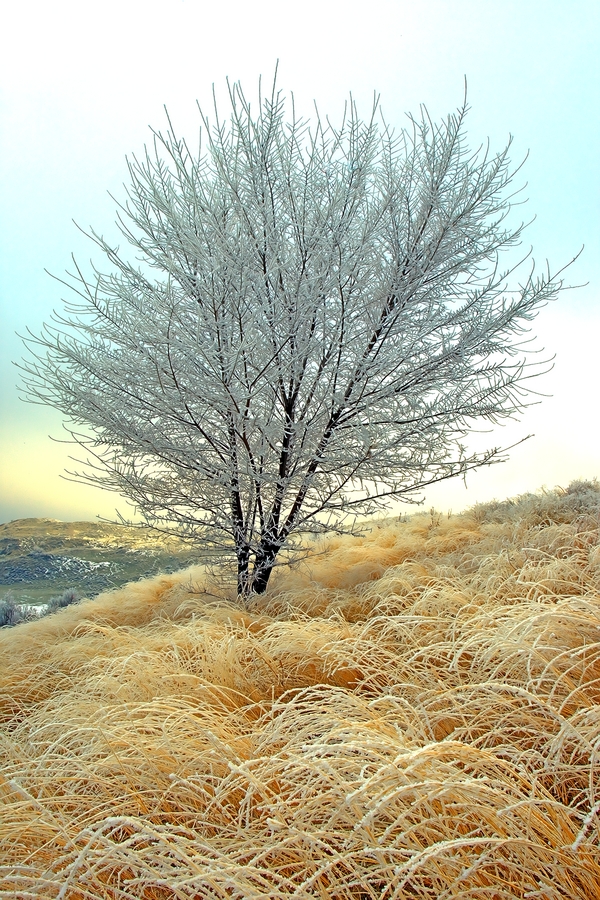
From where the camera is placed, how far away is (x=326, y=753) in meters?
1.69

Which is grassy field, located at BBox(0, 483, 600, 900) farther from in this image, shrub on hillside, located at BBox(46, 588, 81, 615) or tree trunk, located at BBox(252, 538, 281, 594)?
shrub on hillside, located at BBox(46, 588, 81, 615)

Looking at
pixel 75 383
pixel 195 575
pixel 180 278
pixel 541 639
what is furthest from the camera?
pixel 195 575

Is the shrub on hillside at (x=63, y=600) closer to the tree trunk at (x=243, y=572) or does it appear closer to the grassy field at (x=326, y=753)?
the grassy field at (x=326, y=753)

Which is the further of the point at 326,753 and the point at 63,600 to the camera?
the point at 63,600

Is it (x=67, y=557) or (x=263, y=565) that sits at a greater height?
(x=67, y=557)

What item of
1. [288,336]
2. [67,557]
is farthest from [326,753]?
[67,557]

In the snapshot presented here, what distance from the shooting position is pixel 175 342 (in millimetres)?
3646

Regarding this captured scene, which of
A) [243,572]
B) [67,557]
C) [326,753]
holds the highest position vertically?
[67,557]

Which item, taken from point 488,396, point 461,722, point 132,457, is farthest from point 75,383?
point 461,722

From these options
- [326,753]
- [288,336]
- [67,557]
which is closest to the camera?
[326,753]

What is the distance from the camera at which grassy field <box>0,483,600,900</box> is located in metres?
1.28

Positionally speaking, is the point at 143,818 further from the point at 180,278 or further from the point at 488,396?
the point at 488,396

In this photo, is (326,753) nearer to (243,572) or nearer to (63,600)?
(243,572)

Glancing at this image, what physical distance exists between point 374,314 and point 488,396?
3.58 feet
